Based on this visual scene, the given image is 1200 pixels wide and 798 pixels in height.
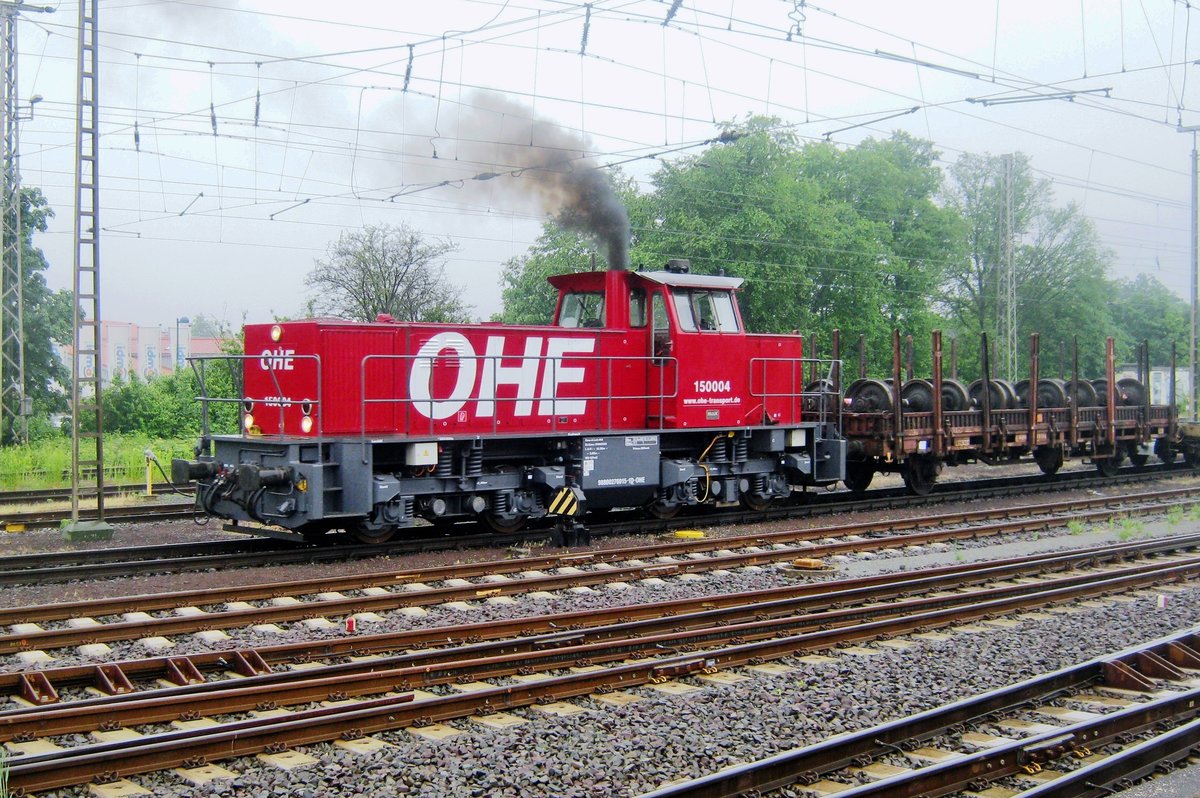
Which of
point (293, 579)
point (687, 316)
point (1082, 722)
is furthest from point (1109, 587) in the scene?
point (293, 579)

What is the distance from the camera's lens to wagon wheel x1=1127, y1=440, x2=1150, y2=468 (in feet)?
81.1

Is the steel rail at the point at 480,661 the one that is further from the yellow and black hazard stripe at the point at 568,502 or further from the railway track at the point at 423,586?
the yellow and black hazard stripe at the point at 568,502

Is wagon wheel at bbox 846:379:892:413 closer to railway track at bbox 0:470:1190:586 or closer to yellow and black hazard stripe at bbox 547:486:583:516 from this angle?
railway track at bbox 0:470:1190:586

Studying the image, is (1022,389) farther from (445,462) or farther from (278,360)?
(278,360)

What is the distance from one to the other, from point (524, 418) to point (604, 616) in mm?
5078

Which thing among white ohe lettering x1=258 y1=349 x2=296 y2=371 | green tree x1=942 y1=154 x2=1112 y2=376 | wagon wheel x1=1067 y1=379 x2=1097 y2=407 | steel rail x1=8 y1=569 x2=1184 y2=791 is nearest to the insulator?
white ohe lettering x1=258 y1=349 x2=296 y2=371

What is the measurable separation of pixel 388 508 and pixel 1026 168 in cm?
5779

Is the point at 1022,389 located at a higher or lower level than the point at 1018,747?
higher

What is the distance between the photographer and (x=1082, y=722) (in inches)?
248

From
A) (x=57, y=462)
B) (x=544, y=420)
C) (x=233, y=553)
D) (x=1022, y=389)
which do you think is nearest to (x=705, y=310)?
(x=544, y=420)

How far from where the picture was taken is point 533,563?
11.5 metres

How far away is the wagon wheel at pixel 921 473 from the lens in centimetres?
1898

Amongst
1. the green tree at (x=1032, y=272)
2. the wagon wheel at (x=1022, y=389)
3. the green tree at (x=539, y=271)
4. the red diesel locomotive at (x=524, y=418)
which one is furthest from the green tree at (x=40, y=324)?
the green tree at (x=1032, y=272)

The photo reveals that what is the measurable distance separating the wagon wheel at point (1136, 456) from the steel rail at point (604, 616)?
12655mm
